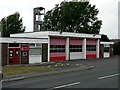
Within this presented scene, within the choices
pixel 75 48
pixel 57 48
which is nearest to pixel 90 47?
pixel 75 48

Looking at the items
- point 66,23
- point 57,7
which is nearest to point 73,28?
point 66,23

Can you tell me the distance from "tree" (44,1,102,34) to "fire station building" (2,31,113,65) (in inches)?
804

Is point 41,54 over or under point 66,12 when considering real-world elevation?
under

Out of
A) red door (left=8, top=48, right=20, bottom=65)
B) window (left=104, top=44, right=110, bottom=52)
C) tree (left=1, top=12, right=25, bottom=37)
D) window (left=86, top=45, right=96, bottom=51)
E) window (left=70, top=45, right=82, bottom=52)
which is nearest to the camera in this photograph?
red door (left=8, top=48, right=20, bottom=65)

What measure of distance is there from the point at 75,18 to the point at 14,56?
4371 centimetres

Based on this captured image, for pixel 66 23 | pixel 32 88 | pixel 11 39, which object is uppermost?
pixel 66 23

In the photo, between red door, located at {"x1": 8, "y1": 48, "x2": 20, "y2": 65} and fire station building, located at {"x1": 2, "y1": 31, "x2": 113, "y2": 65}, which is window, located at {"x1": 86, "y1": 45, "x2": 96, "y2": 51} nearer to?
fire station building, located at {"x1": 2, "y1": 31, "x2": 113, "y2": 65}

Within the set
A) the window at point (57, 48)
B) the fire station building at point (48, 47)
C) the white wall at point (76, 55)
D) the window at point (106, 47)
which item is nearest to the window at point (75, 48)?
the fire station building at point (48, 47)

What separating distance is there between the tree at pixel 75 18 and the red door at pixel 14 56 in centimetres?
4013

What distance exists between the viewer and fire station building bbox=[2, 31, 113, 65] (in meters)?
42.4

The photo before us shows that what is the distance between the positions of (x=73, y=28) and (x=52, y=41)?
116 ft

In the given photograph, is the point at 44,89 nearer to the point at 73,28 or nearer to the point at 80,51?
the point at 80,51

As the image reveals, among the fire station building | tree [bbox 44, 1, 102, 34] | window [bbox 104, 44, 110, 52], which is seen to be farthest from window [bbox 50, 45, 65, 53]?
tree [bbox 44, 1, 102, 34]

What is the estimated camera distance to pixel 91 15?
86.8m
